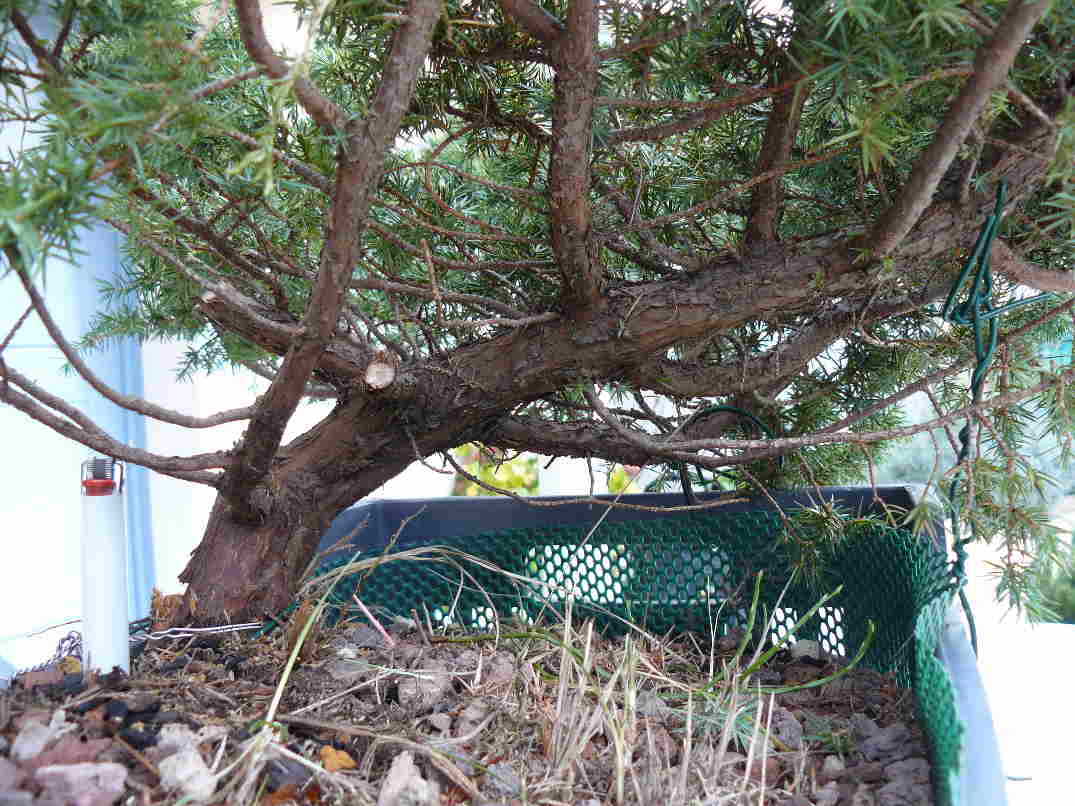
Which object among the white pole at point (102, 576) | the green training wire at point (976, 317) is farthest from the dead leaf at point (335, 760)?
the green training wire at point (976, 317)

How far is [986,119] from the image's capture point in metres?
0.50

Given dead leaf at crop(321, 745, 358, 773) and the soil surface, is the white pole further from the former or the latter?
dead leaf at crop(321, 745, 358, 773)

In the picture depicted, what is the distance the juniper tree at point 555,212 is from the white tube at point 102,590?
5cm

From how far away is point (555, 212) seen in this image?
1.94 feet

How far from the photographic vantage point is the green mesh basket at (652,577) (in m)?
0.79

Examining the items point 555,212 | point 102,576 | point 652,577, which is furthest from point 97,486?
point 652,577

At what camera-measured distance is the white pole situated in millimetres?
596

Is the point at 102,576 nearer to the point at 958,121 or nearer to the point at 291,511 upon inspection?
the point at 291,511

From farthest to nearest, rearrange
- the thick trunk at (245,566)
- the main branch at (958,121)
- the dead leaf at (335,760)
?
the thick trunk at (245,566), the dead leaf at (335,760), the main branch at (958,121)

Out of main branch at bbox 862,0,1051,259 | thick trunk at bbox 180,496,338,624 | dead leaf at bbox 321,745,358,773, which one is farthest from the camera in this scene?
thick trunk at bbox 180,496,338,624

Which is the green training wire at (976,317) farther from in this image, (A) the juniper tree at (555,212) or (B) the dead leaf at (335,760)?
(B) the dead leaf at (335,760)

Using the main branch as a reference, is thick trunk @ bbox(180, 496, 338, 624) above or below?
below

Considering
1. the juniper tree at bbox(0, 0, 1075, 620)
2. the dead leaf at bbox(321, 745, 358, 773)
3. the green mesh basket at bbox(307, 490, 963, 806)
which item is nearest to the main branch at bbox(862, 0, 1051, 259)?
the juniper tree at bbox(0, 0, 1075, 620)

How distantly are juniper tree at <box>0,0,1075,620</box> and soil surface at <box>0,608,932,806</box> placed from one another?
123mm
